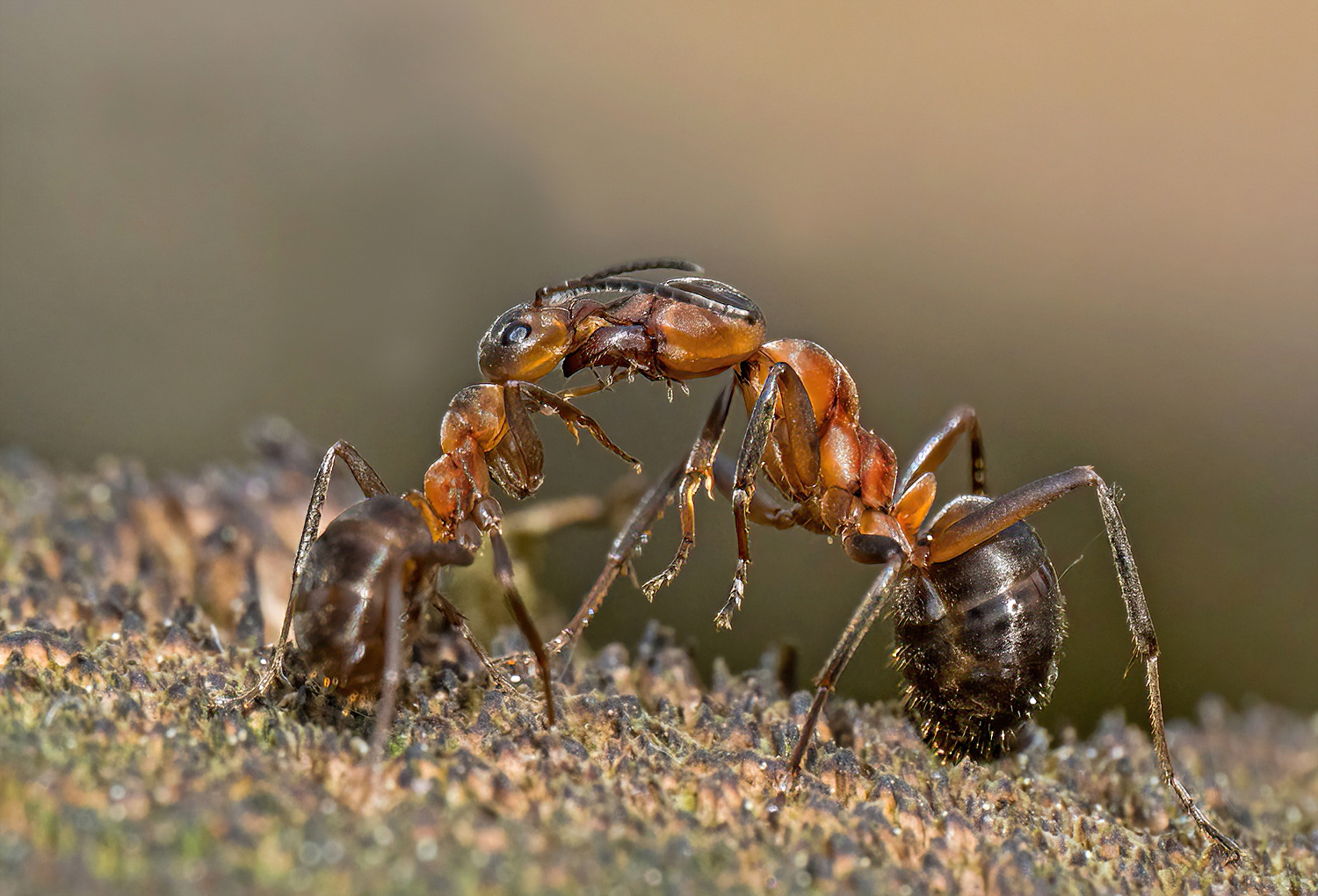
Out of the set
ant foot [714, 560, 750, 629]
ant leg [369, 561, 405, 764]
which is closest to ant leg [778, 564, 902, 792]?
ant foot [714, 560, 750, 629]

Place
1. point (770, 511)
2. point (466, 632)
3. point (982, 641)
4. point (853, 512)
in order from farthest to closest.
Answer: point (770, 511), point (853, 512), point (982, 641), point (466, 632)

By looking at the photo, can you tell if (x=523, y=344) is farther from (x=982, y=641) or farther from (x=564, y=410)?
(x=982, y=641)

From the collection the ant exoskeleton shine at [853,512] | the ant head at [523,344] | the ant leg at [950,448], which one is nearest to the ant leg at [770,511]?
the ant exoskeleton shine at [853,512]

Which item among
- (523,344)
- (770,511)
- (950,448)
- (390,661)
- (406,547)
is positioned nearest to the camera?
(390,661)

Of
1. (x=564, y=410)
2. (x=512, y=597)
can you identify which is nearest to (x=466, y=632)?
(x=512, y=597)

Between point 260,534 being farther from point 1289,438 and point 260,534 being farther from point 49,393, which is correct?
point 1289,438

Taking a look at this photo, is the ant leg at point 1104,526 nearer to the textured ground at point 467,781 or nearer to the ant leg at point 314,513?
the textured ground at point 467,781

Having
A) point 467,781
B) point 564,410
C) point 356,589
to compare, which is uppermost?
point 564,410

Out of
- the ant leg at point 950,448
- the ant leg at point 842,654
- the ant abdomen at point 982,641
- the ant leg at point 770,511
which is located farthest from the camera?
the ant leg at point 950,448
